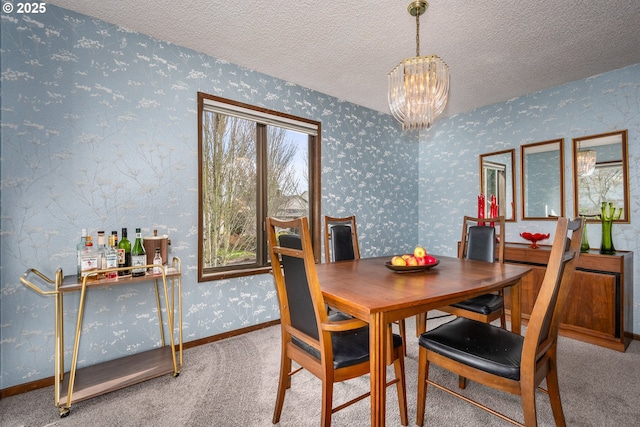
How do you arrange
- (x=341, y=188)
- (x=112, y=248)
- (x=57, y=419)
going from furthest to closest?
(x=341, y=188), (x=112, y=248), (x=57, y=419)

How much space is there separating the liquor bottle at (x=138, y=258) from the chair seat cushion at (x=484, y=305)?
2251mm

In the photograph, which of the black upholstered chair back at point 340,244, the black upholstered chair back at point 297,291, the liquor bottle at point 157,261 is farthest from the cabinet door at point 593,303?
the liquor bottle at point 157,261

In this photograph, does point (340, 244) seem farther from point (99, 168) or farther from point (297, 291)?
point (99, 168)

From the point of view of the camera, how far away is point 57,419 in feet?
5.60

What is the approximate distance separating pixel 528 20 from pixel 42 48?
11.3 ft

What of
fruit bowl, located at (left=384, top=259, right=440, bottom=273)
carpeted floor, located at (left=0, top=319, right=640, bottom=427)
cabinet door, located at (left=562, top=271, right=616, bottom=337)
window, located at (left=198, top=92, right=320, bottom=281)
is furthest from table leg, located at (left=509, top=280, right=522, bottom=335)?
window, located at (left=198, top=92, right=320, bottom=281)

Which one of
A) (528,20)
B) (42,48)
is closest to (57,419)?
(42,48)

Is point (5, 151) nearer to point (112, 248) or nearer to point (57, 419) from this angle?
point (112, 248)

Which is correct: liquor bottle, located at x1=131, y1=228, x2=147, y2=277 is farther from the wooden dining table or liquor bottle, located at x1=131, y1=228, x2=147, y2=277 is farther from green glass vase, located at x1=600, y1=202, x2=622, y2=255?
green glass vase, located at x1=600, y1=202, x2=622, y2=255

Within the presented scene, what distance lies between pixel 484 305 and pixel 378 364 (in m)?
1.23

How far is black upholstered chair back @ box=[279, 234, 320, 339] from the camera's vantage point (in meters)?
1.39

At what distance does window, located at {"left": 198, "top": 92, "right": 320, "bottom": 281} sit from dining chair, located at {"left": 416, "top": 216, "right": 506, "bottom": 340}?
64.2 inches

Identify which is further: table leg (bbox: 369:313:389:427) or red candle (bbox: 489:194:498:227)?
red candle (bbox: 489:194:498:227)

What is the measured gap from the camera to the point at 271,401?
1849 millimetres
